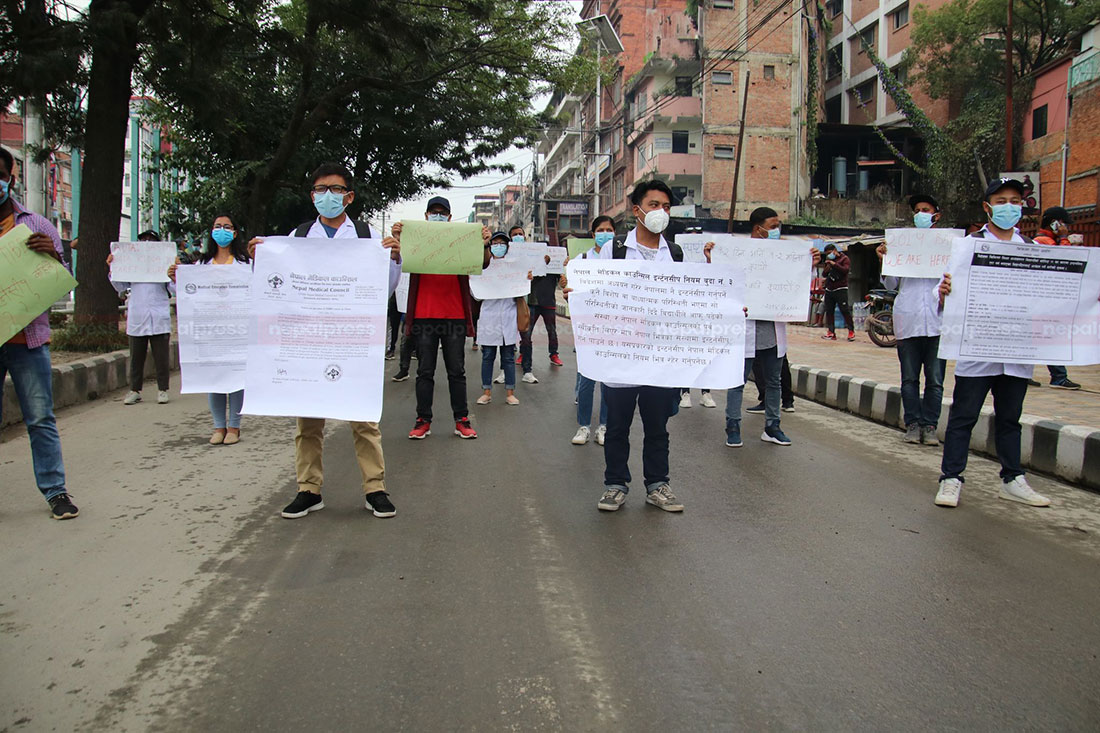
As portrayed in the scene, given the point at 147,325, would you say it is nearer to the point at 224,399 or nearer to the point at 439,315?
the point at 224,399

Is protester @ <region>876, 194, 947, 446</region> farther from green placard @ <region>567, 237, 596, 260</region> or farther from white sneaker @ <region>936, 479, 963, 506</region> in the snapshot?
green placard @ <region>567, 237, 596, 260</region>

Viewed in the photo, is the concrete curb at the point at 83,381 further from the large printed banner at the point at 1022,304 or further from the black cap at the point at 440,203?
the large printed banner at the point at 1022,304

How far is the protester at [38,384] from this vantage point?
15.1 feet

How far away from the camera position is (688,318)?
189 inches

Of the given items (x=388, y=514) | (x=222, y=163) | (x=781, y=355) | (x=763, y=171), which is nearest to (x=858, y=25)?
(x=763, y=171)

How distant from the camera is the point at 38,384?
467 centimetres

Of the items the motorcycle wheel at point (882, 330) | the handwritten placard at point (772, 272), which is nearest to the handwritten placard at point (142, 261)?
the handwritten placard at point (772, 272)

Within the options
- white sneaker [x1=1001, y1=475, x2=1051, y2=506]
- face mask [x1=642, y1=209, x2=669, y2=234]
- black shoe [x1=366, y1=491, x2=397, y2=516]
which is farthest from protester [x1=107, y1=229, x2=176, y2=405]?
white sneaker [x1=1001, y1=475, x2=1051, y2=506]

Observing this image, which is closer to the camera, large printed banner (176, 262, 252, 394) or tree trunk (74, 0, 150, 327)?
large printed banner (176, 262, 252, 394)

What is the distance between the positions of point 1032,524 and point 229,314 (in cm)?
606

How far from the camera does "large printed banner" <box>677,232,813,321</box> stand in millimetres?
7109

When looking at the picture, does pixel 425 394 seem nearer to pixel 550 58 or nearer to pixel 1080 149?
pixel 550 58

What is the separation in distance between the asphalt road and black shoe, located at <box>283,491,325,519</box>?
0.14 meters

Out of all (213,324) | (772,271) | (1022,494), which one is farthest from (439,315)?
(1022,494)
